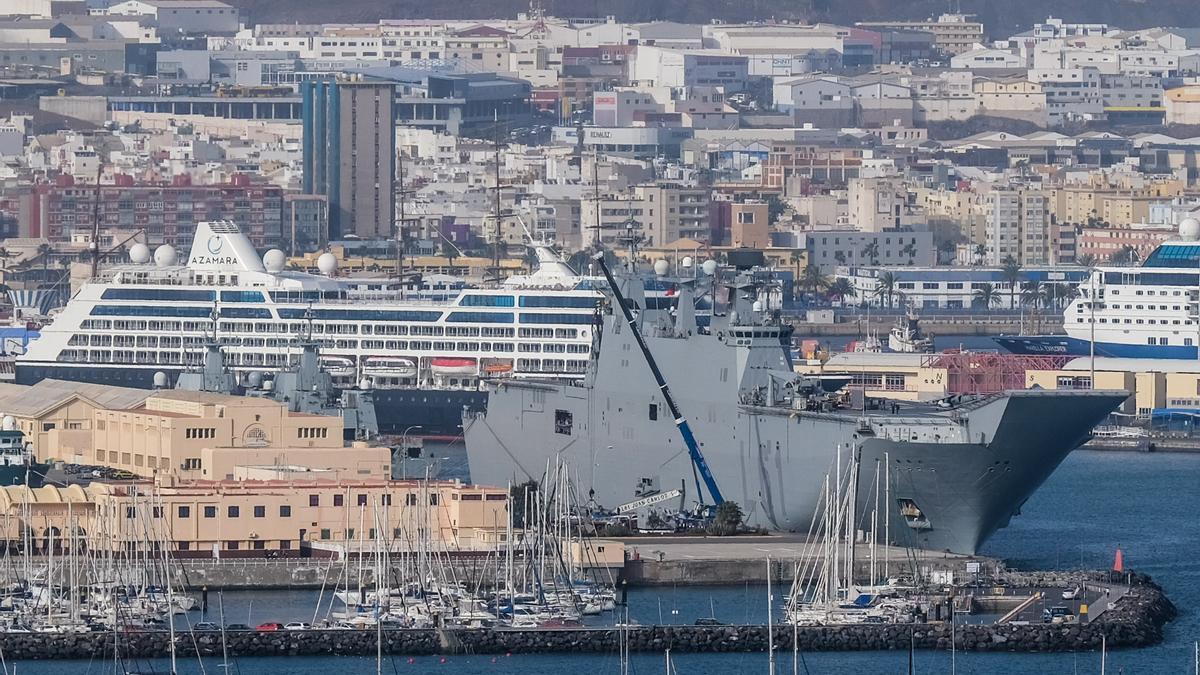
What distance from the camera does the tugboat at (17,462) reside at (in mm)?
46312

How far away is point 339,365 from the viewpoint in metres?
65.1

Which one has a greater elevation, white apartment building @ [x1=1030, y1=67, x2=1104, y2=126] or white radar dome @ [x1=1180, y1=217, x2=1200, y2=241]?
white apartment building @ [x1=1030, y1=67, x2=1104, y2=126]

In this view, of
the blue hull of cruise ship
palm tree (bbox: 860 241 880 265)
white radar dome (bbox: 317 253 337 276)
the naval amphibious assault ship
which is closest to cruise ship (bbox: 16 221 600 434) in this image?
white radar dome (bbox: 317 253 337 276)

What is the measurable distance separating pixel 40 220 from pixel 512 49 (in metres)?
56.2

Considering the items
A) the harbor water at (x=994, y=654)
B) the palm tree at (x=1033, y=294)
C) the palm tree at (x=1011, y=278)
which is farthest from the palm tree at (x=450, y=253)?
the harbor water at (x=994, y=654)

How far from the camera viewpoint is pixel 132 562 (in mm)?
40125

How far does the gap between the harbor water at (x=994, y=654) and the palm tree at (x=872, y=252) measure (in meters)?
51.0

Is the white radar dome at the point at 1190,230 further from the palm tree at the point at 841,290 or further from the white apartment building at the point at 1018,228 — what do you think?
the white apartment building at the point at 1018,228

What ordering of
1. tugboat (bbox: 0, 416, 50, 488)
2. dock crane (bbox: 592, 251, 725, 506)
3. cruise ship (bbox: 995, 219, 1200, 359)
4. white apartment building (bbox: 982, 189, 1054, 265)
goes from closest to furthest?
1. dock crane (bbox: 592, 251, 725, 506)
2. tugboat (bbox: 0, 416, 50, 488)
3. cruise ship (bbox: 995, 219, 1200, 359)
4. white apartment building (bbox: 982, 189, 1054, 265)

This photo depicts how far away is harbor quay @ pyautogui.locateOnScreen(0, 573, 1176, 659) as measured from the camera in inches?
1467

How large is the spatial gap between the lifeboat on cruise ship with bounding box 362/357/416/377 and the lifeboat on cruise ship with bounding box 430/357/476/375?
0.35 metres

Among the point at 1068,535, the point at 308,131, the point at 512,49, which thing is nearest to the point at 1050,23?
the point at 512,49

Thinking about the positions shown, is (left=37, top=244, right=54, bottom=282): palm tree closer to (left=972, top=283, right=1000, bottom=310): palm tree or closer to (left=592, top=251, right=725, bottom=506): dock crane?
(left=972, top=283, right=1000, bottom=310): palm tree

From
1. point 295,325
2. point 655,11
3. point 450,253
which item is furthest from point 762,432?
point 655,11
